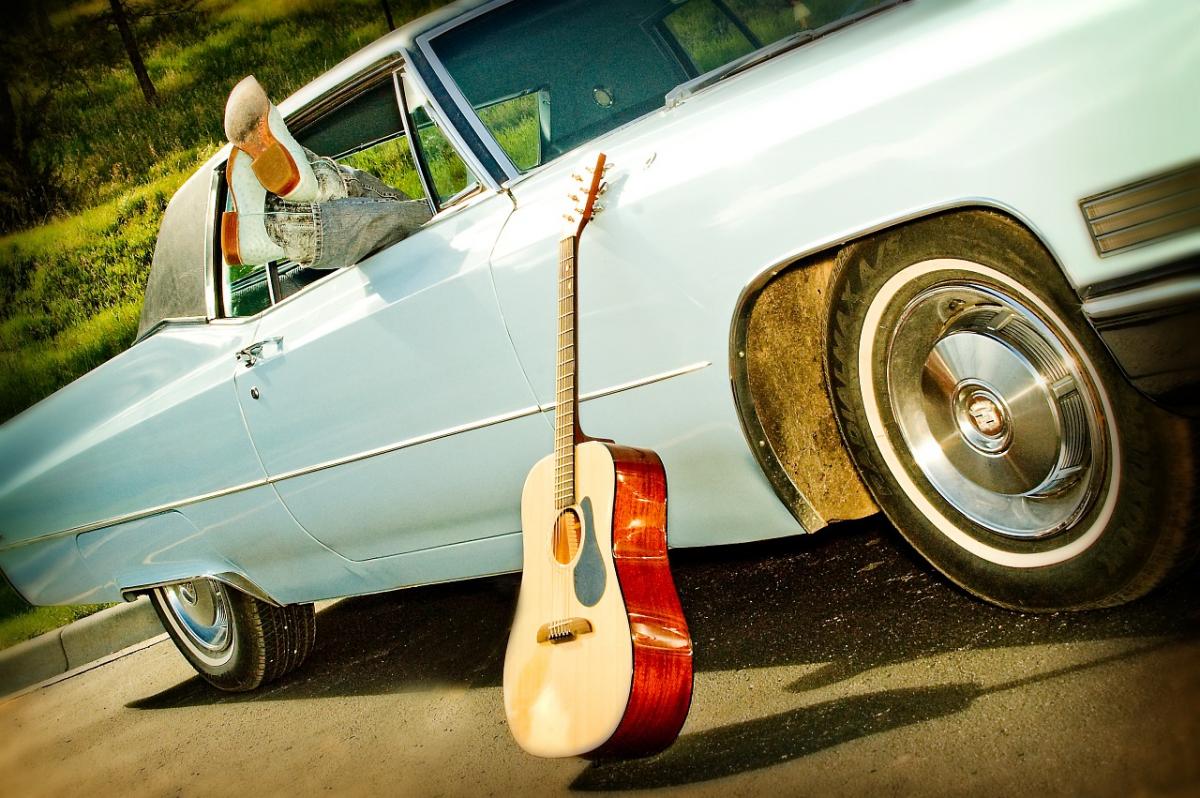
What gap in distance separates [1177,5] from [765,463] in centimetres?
103

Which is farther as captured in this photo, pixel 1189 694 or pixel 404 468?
pixel 404 468

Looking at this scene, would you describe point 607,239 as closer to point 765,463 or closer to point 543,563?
point 765,463

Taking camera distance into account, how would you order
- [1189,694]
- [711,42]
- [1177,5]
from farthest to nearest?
[711,42] → [1189,694] → [1177,5]

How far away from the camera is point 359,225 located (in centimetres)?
251

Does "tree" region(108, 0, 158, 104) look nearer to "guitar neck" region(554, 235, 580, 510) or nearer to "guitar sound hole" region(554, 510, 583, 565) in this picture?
"guitar neck" region(554, 235, 580, 510)

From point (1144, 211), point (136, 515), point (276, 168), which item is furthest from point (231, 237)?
point (1144, 211)

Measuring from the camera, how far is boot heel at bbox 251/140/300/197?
2.26m

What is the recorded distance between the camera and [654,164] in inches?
79.7

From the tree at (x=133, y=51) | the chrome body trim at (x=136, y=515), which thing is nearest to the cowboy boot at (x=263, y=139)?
the chrome body trim at (x=136, y=515)

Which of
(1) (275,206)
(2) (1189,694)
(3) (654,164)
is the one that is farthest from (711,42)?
(2) (1189,694)

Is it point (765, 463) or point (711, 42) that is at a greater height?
point (711, 42)

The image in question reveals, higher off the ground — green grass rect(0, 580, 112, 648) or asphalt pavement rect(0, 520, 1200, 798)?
asphalt pavement rect(0, 520, 1200, 798)

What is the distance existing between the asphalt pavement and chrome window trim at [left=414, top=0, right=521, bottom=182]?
1300 millimetres

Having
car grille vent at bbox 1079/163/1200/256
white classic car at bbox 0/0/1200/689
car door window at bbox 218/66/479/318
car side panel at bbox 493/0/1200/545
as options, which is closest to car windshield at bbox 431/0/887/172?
white classic car at bbox 0/0/1200/689
